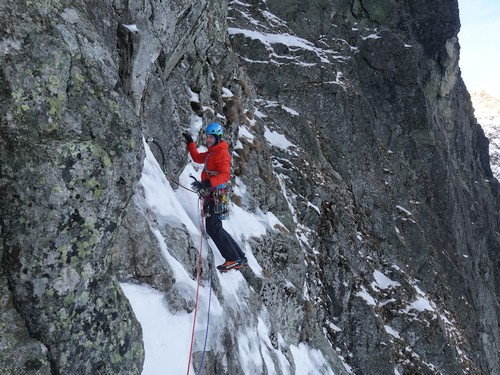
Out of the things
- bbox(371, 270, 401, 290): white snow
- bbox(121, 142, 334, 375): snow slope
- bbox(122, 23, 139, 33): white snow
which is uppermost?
bbox(122, 23, 139, 33): white snow

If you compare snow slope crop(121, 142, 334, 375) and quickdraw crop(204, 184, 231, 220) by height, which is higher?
quickdraw crop(204, 184, 231, 220)

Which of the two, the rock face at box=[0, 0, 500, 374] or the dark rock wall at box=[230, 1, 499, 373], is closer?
the rock face at box=[0, 0, 500, 374]

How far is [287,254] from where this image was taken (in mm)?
13820

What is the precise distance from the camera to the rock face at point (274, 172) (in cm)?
344

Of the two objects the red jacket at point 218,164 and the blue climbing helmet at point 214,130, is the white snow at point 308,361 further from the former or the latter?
the blue climbing helmet at point 214,130

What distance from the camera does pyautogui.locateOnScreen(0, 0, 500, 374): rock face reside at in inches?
135

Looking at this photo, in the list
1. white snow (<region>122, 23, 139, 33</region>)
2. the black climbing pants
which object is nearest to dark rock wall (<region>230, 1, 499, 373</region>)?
the black climbing pants

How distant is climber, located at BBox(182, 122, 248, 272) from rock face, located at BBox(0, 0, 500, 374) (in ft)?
3.03

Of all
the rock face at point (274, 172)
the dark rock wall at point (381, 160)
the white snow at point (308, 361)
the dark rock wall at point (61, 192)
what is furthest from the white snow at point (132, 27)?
the dark rock wall at point (381, 160)

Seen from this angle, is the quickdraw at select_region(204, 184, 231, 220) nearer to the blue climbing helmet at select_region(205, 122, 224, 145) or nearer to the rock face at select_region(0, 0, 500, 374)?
the rock face at select_region(0, 0, 500, 374)

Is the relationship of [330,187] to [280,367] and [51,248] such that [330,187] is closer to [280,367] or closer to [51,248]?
[280,367]

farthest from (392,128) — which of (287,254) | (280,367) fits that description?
(280,367)

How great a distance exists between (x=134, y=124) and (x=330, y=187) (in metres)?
19.0

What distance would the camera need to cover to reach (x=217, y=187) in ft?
27.7
